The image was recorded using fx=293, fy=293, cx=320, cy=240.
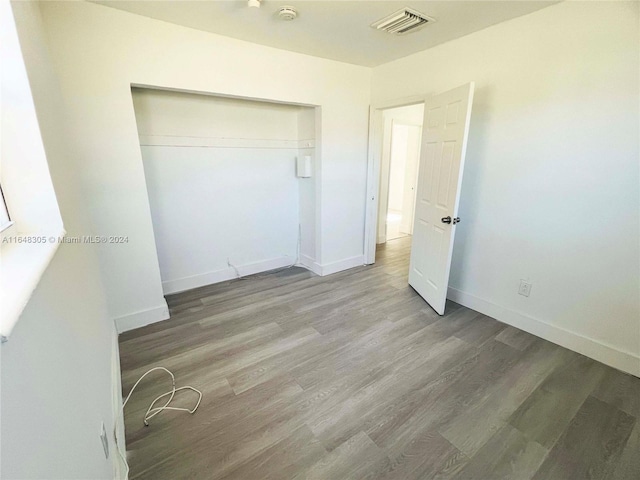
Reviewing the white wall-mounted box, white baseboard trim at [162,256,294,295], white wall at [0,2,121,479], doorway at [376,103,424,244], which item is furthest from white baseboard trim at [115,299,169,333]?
doorway at [376,103,424,244]

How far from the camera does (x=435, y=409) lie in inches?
69.7

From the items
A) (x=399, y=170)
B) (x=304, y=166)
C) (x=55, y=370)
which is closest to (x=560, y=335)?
(x=304, y=166)

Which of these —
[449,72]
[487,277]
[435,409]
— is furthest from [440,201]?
[435,409]

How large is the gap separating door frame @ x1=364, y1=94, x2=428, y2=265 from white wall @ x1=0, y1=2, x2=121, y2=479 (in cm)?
307

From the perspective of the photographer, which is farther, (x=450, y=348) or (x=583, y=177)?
(x=450, y=348)

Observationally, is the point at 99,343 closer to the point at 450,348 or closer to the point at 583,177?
the point at 450,348

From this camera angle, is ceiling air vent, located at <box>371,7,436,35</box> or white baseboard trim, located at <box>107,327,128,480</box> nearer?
white baseboard trim, located at <box>107,327,128,480</box>

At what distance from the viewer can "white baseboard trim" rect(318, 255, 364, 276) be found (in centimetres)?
380

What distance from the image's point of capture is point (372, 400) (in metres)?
1.84

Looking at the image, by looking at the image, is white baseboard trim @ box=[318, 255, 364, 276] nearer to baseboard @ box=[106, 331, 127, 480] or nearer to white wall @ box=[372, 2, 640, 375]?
white wall @ box=[372, 2, 640, 375]

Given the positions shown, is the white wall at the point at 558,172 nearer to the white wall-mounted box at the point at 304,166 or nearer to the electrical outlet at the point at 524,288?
the electrical outlet at the point at 524,288

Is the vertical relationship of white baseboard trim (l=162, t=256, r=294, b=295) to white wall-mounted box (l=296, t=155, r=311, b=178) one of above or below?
below

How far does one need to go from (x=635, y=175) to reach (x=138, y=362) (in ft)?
12.0

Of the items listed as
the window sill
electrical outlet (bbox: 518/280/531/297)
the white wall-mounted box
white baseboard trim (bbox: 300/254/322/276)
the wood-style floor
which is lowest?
the wood-style floor
